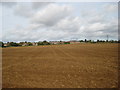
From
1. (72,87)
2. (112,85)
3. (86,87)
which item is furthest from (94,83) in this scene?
(72,87)

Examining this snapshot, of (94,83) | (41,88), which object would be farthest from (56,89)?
(94,83)

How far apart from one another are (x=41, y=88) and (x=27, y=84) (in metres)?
A: 0.87

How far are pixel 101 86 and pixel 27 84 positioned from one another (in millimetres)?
3809

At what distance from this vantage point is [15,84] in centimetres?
402

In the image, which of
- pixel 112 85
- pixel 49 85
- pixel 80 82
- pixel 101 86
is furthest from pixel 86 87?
pixel 49 85

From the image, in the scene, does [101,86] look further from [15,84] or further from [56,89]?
[15,84]

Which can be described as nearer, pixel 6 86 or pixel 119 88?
pixel 119 88

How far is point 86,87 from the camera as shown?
3678mm

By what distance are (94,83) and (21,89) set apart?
371 centimetres

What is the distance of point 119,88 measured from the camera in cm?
365

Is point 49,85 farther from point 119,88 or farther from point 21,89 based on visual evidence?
point 119,88

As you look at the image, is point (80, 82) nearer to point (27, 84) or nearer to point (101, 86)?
point (101, 86)

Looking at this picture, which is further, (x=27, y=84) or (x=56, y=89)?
(x=27, y=84)

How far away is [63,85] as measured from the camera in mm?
3861
